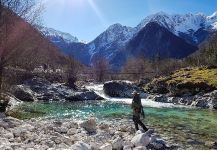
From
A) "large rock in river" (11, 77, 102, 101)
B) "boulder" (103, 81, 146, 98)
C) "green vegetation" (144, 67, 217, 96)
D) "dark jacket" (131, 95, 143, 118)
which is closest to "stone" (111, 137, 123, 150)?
"dark jacket" (131, 95, 143, 118)

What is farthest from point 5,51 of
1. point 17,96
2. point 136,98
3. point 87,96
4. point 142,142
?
point 87,96

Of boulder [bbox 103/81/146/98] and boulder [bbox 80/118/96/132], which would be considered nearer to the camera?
boulder [bbox 80/118/96/132]

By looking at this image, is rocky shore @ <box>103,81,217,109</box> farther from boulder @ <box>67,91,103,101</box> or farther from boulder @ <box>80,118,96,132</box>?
boulder @ <box>80,118,96,132</box>

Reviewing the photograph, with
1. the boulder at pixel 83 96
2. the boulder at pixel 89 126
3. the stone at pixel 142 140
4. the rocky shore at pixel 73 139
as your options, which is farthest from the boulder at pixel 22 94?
the stone at pixel 142 140

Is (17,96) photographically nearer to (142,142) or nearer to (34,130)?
(34,130)

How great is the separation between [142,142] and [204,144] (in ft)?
14.4

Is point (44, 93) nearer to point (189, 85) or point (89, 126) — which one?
point (189, 85)

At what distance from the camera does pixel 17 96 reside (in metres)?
60.6

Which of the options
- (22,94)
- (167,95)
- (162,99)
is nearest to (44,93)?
(22,94)

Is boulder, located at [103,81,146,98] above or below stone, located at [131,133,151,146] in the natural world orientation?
above

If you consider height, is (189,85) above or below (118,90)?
above

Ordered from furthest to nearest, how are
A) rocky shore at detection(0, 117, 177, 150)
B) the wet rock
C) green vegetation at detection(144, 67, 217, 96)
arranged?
the wet rock → green vegetation at detection(144, 67, 217, 96) → rocky shore at detection(0, 117, 177, 150)

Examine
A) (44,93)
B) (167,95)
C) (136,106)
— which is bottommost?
(136,106)

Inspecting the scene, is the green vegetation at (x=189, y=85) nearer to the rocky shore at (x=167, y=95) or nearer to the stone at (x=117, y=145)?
the rocky shore at (x=167, y=95)
